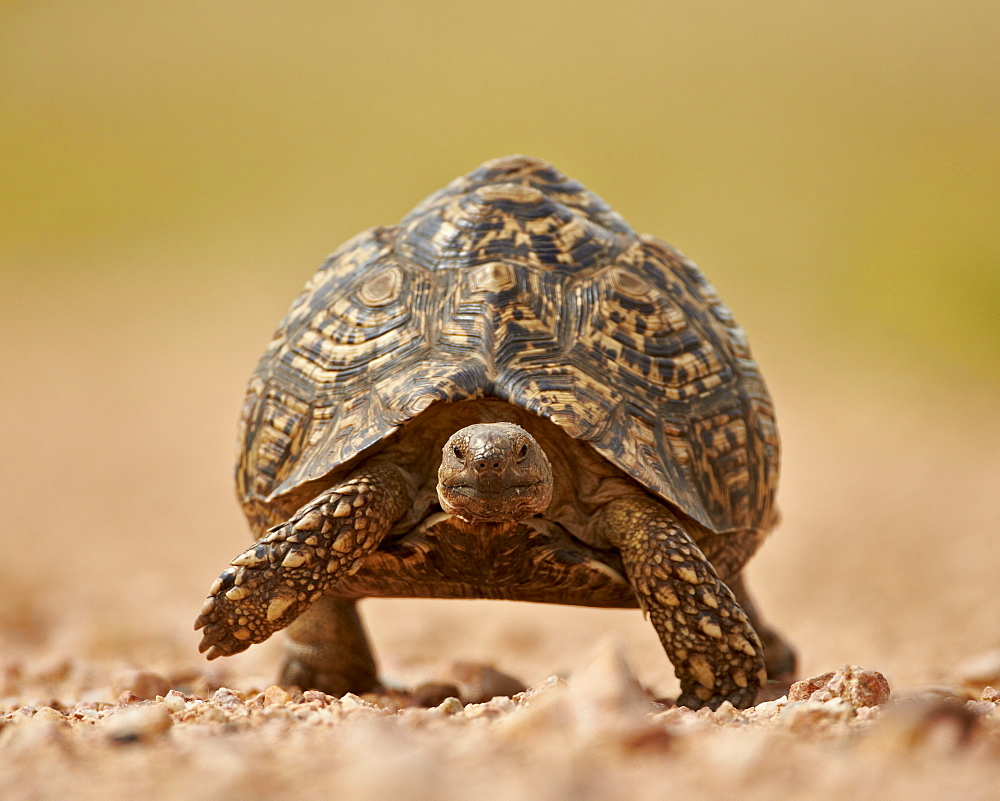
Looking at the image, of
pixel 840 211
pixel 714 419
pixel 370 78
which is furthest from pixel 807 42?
pixel 714 419

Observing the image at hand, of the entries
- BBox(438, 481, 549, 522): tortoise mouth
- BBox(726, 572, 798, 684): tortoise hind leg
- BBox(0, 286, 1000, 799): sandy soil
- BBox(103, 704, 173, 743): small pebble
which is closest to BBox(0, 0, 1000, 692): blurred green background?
BBox(0, 286, 1000, 799): sandy soil

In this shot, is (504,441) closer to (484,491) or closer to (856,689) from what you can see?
(484,491)

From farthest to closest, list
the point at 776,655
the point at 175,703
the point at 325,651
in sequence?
1. the point at 776,655
2. the point at 325,651
3. the point at 175,703

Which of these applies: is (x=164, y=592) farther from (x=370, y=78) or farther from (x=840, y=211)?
(x=370, y=78)

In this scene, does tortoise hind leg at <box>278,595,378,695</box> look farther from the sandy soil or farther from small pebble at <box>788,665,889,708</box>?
small pebble at <box>788,665,889,708</box>

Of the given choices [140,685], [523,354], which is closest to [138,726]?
[140,685]

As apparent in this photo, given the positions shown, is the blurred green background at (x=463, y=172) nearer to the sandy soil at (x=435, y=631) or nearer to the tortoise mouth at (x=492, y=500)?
the sandy soil at (x=435, y=631)
